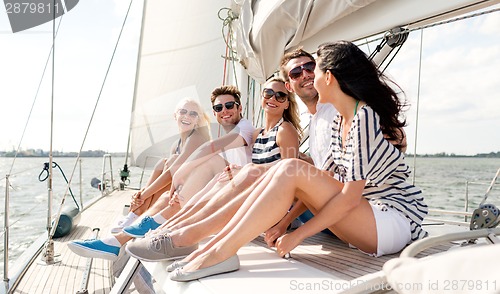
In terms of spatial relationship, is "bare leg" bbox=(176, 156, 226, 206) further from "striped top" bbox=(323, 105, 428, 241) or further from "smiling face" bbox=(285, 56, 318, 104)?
"striped top" bbox=(323, 105, 428, 241)

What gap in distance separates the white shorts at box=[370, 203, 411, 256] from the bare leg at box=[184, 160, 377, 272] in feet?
0.08

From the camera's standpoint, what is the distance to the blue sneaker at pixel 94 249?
1939mm

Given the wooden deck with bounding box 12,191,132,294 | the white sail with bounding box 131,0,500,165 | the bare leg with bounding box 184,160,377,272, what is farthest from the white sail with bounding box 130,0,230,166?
the bare leg with bounding box 184,160,377,272

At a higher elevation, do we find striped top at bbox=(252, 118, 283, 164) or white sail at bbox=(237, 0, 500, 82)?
white sail at bbox=(237, 0, 500, 82)

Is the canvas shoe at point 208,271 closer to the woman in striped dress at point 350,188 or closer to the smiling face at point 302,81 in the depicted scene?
the woman in striped dress at point 350,188

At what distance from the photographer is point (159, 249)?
1.54 meters

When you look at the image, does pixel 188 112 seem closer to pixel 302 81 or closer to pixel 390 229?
pixel 302 81

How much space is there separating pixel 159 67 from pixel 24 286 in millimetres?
3503

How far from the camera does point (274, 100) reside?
87.5 inches

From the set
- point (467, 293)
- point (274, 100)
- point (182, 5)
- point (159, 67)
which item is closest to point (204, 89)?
point (159, 67)

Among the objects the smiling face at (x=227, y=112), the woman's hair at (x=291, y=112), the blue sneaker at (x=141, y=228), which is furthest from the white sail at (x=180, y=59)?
the blue sneaker at (x=141, y=228)

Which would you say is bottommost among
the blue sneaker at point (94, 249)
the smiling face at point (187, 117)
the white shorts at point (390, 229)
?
the blue sneaker at point (94, 249)

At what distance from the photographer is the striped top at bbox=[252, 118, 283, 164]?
7.13 ft

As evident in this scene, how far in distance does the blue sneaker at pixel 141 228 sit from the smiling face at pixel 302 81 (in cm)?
96
